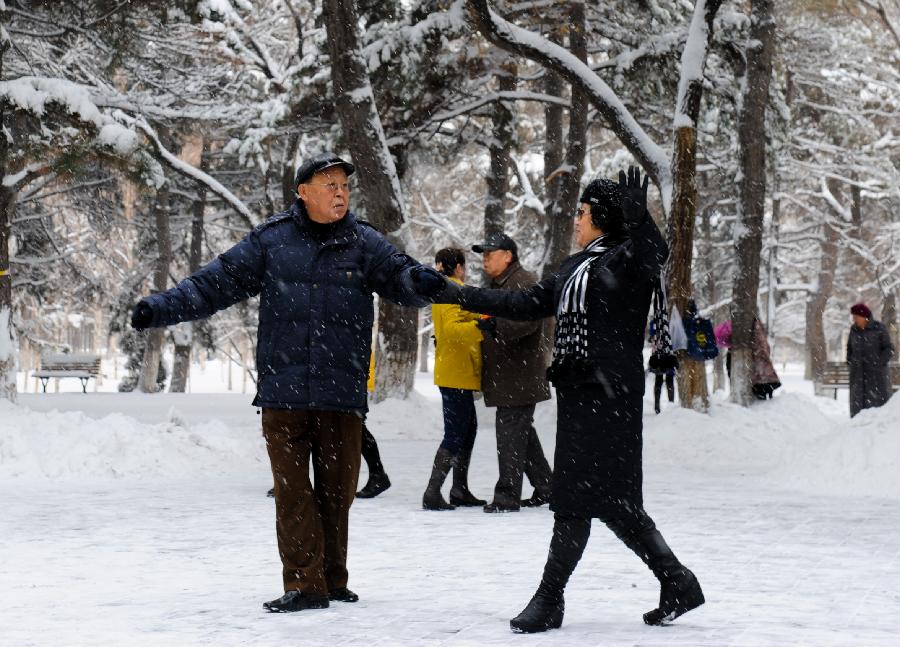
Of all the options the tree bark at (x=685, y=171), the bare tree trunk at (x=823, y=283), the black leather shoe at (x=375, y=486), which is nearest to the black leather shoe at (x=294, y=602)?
the black leather shoe at (x=375, y=486)

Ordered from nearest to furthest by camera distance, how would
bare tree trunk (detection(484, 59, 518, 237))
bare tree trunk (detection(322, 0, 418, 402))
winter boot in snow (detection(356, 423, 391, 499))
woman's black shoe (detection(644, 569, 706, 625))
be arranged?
woman's black shoe (detection(644, 569, 706, 625)) → winter boot in snow (detection(356, 423, 391, 499)) → bare tree trunk (detection(322, 0, 418, 402)) → bare tree trunk (detection(484, 59, 518, 237))

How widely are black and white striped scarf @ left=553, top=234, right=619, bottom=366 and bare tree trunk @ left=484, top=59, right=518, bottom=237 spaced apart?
1542 centimetres

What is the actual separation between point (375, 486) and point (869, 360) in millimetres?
9036

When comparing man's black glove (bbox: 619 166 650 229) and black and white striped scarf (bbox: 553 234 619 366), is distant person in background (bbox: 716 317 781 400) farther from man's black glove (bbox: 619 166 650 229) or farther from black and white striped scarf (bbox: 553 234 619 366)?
man's black glove (bbox: 619 166 650 229)

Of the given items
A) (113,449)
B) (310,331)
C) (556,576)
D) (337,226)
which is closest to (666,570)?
(556,576)

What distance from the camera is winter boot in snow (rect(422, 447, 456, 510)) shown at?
935cm

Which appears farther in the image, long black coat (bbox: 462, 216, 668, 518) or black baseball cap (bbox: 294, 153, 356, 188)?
black baseball cap (bbox: 294, 153, 356, 188)

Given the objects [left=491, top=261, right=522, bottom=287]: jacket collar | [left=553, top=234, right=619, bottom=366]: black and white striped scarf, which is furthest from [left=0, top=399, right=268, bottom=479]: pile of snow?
[left=553, top=234, right=619, bottom=366]: black and white striped scarf

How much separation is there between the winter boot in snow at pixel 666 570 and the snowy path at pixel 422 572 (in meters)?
0.11

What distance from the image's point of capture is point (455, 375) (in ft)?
29.9

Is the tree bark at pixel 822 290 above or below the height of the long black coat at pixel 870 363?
above

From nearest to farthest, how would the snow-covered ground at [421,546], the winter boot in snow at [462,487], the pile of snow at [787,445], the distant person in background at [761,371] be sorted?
the snow-covered ground at [421,546], the winter boot in snow at [462,487], the pile of snow at [787,445], the distant person in background at [761,371]

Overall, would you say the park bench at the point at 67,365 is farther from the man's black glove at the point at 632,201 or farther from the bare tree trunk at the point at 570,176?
the man's black glove at the point at 632,201

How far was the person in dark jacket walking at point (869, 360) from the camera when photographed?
1669cm
